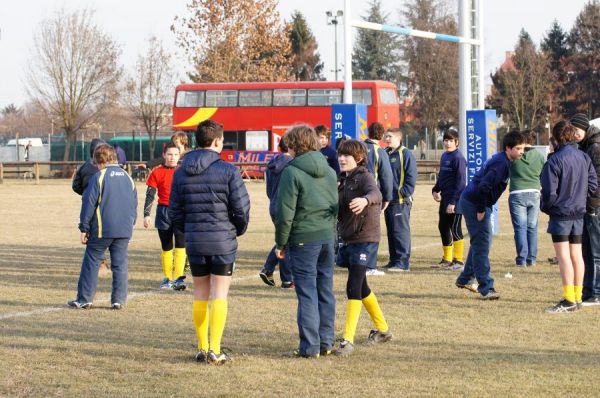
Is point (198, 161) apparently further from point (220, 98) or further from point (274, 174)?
point (220, 98)

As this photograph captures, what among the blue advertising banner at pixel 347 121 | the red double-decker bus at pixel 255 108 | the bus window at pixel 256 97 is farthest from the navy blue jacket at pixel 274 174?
the bus window at pixel 256 97

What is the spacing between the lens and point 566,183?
10266mm

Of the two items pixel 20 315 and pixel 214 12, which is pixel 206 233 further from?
pixel 214 12

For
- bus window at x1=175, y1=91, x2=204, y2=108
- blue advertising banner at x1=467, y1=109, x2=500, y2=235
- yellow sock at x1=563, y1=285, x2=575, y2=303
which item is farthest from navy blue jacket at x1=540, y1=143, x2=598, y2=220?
bus window at x1=175, y1=91, x2=204, y2=108

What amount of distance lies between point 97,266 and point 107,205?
0.65 metres

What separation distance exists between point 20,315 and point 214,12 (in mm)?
47622

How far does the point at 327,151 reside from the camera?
12594 mm

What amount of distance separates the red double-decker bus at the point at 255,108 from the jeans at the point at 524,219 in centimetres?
3173

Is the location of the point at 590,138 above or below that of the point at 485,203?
above

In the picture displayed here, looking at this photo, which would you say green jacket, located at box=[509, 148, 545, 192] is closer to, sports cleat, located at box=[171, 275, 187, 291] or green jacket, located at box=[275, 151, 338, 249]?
sports cleat, located at box=[171, 275, 187, 291]

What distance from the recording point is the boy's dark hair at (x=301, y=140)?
797 cm

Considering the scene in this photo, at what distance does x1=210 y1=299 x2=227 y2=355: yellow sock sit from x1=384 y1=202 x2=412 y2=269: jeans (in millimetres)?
6148

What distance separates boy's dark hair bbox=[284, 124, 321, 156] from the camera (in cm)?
797

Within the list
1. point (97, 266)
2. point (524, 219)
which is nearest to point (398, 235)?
point (524, 219)
